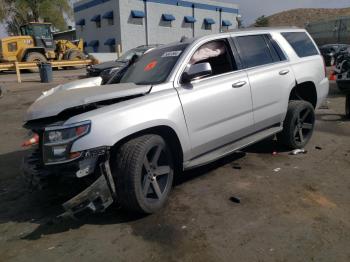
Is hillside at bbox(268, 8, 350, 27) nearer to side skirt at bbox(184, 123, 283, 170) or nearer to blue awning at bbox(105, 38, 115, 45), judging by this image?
blue awning at bbox(105, 38, 115, 45)

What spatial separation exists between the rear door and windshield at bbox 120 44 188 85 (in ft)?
3.01

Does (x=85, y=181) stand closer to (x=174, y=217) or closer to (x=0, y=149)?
(x=174, y=217)

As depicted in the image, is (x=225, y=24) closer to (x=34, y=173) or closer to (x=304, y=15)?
(x=34, y=173)

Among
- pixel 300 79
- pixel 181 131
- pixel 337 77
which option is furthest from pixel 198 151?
pixel 337 77

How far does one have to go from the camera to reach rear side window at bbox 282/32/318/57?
5.81 m

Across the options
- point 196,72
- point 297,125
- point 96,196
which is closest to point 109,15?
point 297,125

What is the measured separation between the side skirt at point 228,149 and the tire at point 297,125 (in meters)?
0.22

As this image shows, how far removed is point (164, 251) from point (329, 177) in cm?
256

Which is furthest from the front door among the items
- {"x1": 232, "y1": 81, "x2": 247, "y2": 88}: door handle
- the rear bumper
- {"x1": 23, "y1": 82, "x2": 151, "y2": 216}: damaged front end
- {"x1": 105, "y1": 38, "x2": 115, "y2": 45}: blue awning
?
{"x1": 105, "y1": 38, "x2": 115, "y2": 45}: blue awning

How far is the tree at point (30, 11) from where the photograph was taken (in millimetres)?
47781

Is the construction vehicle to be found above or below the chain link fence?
below

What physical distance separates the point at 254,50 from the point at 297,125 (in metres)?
1.40

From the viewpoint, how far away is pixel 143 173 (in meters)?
3.85

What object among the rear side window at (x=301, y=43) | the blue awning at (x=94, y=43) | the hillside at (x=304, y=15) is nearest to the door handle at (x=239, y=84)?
the rear side window at (x=301, y=43)
